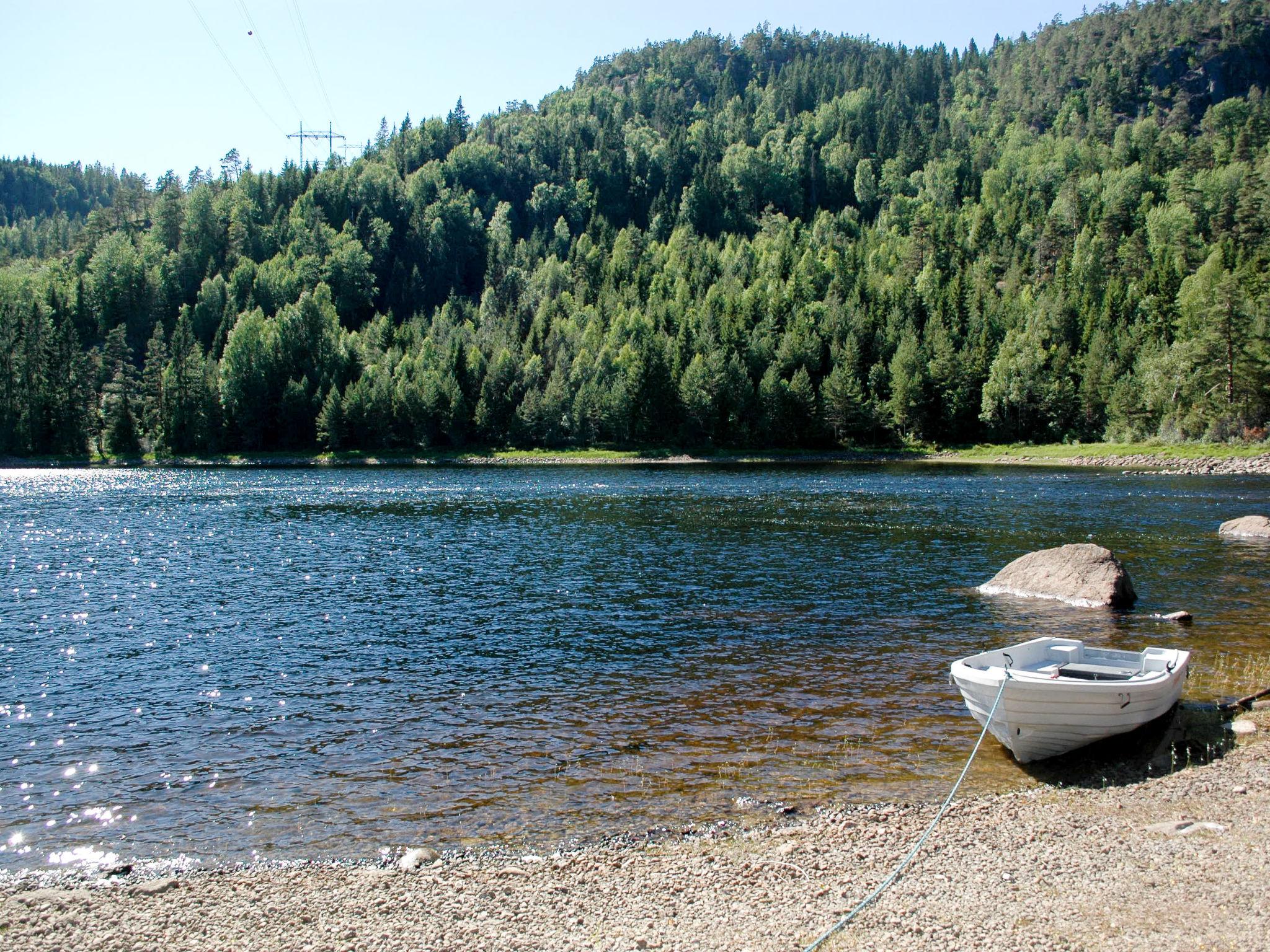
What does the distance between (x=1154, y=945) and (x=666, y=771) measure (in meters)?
9.15

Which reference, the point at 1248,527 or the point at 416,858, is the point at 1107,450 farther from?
the point at 416,858

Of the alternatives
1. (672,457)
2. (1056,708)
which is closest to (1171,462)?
(672,457)

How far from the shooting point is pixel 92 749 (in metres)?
19.7

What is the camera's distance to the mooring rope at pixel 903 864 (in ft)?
37.1

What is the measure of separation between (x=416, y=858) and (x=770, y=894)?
563 centimetres

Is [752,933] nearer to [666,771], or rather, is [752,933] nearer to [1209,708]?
[666,771]

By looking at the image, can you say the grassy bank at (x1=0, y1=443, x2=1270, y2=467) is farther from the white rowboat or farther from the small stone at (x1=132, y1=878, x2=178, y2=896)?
the small stone at (x1=132, y1=878, x2=178, y2=896)

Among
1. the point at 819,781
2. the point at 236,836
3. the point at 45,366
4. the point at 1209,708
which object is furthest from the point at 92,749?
the point at 45,366

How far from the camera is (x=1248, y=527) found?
49.6m

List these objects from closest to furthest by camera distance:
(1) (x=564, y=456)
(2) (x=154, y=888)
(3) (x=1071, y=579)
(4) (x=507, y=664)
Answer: (2) (x=154, y=888)
(4) (x=507, y=664)
(3) (x=1071, y=579)
(1) (x=564, y=456)

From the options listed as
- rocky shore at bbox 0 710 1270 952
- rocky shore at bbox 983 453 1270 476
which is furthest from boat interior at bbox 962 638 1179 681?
rocky shore at bbox 983 453 1270 476

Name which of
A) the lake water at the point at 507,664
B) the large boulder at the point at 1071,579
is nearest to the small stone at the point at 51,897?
the lake water at the point at 507,664

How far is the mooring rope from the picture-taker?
11312 mm

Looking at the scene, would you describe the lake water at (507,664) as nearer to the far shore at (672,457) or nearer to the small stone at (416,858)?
the small stone at (416,858)
